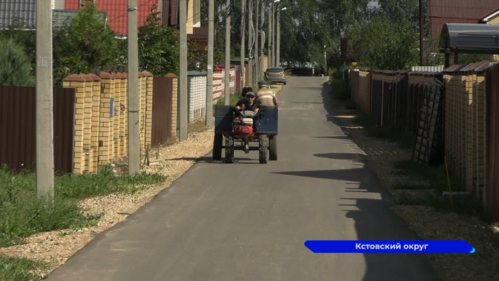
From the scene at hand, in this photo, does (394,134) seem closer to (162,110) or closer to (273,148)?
(162,110)

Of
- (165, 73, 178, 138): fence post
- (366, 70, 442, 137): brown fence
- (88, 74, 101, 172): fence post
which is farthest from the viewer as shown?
(165, 73, 178, 138): fence post

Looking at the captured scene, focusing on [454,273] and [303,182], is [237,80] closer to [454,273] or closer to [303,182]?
[303,182]

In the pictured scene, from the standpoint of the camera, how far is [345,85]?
6041cm

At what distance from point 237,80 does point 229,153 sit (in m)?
39.6

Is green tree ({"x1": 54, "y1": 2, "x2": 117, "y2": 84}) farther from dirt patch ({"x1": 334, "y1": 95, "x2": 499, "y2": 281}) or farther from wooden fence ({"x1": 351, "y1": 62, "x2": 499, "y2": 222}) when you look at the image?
dirt patch ({"x1": 334, "y1": 95, "x2": 499, "y2": 281})

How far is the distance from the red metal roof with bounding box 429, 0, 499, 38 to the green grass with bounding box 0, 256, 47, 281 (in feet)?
179

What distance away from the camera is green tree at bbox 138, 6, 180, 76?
31.5 metres

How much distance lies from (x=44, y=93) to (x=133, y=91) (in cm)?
558

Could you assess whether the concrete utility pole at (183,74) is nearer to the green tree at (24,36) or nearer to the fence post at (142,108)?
the fence post at (142,108)

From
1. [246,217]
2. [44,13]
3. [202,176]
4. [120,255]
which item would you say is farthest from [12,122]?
[120,255]

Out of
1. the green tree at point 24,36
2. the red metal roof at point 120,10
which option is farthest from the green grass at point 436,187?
the red metal roof at point 120,10

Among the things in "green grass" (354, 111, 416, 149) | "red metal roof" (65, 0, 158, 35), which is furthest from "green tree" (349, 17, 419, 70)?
"green grass" (354, 111, 416, 149)

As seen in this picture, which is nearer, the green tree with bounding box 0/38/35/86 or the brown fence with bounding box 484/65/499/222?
the brown fence with bounding box 484/65/499/222

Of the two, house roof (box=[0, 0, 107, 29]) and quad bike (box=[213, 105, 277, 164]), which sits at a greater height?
house roof (box=[0, 0, 107, 29])
